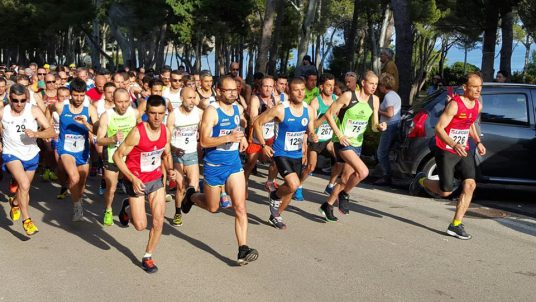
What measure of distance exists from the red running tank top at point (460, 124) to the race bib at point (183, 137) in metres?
2.95

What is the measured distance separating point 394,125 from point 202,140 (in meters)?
5.04

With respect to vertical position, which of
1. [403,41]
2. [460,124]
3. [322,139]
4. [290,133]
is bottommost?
[322,139]

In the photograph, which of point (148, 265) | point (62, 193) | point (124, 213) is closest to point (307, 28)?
point (62, 193)

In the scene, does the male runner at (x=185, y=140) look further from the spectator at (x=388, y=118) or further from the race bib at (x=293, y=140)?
the spectator at (x=388, y=118)

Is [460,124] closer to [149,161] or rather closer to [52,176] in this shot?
[149,161]

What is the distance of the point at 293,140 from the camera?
25.4 ft

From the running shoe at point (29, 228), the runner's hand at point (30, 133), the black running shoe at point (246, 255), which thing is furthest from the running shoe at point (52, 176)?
the black running shoe at point (246, 255)

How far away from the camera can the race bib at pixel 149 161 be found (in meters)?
6.30

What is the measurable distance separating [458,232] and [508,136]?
2588 millimetres

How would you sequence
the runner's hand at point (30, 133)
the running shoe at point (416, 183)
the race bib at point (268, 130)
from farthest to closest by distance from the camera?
the race bib at point (268, 130) < the running shoe at point (416, 183) < the runner's hand at point (30, 133)

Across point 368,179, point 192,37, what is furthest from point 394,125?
point 192,37

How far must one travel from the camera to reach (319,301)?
5.30 meters

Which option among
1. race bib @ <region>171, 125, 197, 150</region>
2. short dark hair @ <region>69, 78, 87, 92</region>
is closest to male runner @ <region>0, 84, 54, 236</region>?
short dark hair @ <region>69, 78, 87, 92</region>

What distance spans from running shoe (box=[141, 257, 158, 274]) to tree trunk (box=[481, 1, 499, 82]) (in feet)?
45.5
